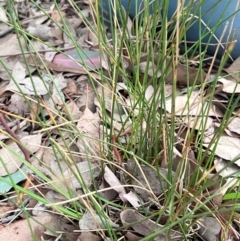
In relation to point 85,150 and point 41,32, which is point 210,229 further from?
point 41,32

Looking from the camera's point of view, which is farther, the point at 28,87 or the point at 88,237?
the point at 28,87

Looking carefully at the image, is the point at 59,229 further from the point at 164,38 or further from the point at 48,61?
the point at 48,61

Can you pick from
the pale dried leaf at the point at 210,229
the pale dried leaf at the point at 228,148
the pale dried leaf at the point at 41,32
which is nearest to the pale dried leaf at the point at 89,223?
the pale dried leaf at the point at 210,229

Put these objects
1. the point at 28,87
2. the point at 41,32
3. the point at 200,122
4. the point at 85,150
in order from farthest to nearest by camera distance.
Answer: the point at 41,32 → the point at 28,87 → the point at 200,122 → the point at 85,150

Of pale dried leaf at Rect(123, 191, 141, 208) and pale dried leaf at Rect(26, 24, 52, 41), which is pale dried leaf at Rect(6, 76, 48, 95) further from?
pale dried leaf at Rect(123, 191, 141, 208)

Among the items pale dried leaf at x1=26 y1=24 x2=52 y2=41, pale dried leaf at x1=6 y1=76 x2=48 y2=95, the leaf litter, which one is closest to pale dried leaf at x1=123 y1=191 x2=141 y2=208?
the leaf litter

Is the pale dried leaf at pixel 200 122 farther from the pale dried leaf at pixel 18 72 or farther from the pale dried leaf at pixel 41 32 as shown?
the pale dried leaf at pixel 41 32

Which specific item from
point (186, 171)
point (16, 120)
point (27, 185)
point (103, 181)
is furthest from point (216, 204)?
point (16, 120)

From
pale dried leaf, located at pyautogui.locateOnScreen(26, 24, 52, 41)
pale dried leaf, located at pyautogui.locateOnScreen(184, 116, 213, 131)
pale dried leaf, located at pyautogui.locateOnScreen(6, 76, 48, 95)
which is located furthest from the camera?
pale dried leaf, located at pyautogui.locateOnScreen(26, 24, 52, 41)

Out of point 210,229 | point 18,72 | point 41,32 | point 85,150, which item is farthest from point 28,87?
point 210,229
